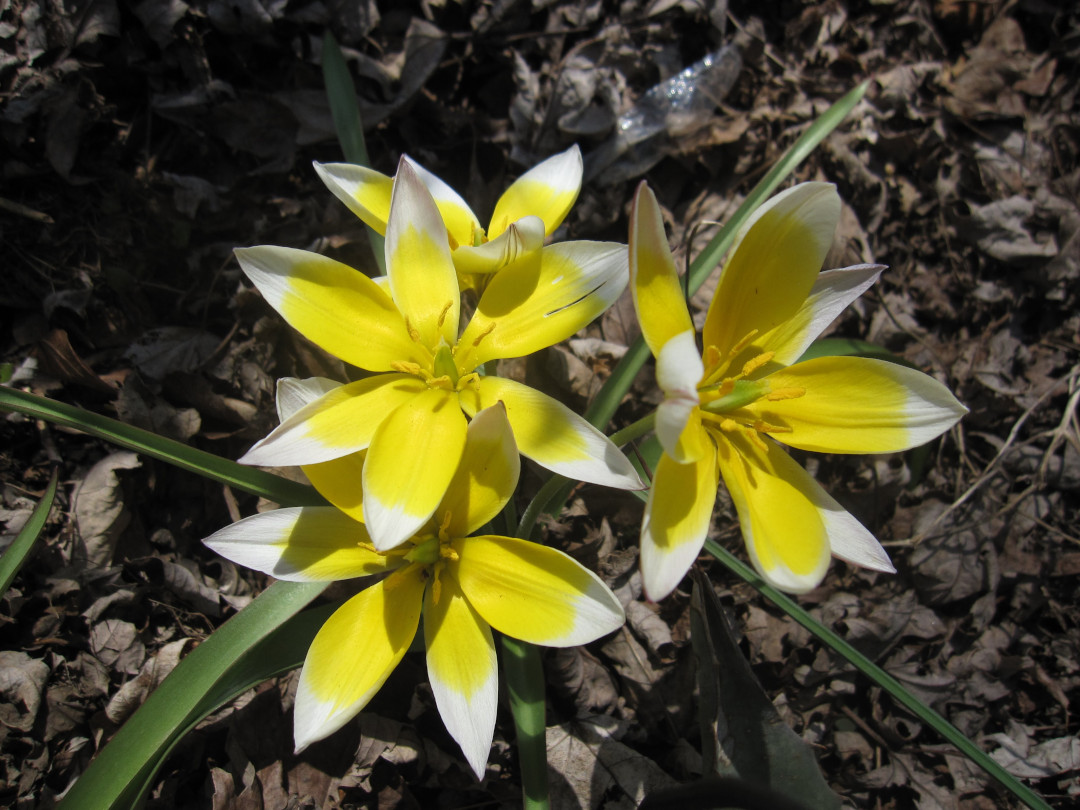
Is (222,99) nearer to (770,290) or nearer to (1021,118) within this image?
(770,290)

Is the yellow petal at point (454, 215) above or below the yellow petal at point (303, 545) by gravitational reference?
above

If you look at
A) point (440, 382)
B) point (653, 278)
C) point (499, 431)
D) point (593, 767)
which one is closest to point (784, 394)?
point (653, 278)

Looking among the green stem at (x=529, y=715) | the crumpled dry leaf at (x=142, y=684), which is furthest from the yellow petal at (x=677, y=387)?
the crumpled dry leaf at (x=142, y=684)

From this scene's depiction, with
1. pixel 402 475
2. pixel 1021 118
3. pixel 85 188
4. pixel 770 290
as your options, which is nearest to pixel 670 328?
pixel 770 290

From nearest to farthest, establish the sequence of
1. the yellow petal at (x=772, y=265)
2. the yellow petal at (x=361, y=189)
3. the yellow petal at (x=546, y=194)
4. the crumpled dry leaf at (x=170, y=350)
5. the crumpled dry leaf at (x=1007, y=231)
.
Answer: the yellow petal at (x=772, y=265)
the yellow petal at (x=361, y=189)
the yellow petal at (x=546, y=194)
the crumpled dry leaf at (x=170, y=350)
the crumpled dry leaf at (x=1007, y=231)

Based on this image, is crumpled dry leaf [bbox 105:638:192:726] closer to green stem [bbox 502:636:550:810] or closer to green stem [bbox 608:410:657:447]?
green stem [bbox 502:636:550:810]

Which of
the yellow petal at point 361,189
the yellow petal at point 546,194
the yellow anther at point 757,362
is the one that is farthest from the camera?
the yellow petal at point 546,194

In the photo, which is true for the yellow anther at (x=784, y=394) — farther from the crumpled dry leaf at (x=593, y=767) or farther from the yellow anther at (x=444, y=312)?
the crumpled dry leaf at (x=593, y=767)

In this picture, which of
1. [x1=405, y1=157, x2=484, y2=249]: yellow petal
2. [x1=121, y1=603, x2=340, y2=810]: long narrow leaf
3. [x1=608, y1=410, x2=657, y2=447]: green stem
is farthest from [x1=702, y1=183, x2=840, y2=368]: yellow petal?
[x1=121, y1=603, x2=340, y2=810]: long narrow leaf

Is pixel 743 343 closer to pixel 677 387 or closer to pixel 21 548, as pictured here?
pixel 677 387
